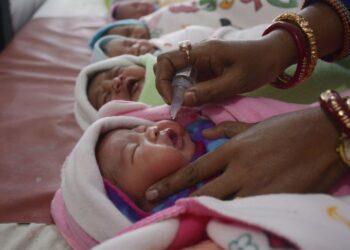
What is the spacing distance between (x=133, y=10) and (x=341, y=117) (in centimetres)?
172

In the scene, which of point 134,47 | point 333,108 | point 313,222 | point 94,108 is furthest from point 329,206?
point 134,47

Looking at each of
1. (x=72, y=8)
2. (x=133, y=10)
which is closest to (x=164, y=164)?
(x=133, y=10)

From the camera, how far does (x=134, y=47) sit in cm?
163

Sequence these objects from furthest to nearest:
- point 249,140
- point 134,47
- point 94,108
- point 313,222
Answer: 1. point 134,47
2. point 94,108
3. point 249,140
4. point 313,222

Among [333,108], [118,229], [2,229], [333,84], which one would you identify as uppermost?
[333,108]

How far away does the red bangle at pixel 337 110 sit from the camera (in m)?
0.69

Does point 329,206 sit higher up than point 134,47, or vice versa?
point 329,206

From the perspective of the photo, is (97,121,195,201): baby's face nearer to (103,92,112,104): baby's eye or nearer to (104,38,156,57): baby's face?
(103,92,112,104): baby's eye

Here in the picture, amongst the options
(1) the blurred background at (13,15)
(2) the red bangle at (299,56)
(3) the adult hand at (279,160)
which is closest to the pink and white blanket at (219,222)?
(3) the adult hand at (279,160)

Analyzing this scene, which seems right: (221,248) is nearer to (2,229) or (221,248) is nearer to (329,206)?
(329,206)

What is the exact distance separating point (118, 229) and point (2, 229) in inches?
12.1

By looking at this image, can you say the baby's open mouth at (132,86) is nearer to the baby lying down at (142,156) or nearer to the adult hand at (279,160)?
the baby lying down at (142,156)

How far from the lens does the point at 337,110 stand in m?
0.70

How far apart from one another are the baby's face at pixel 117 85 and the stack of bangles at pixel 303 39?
19.6 inches
